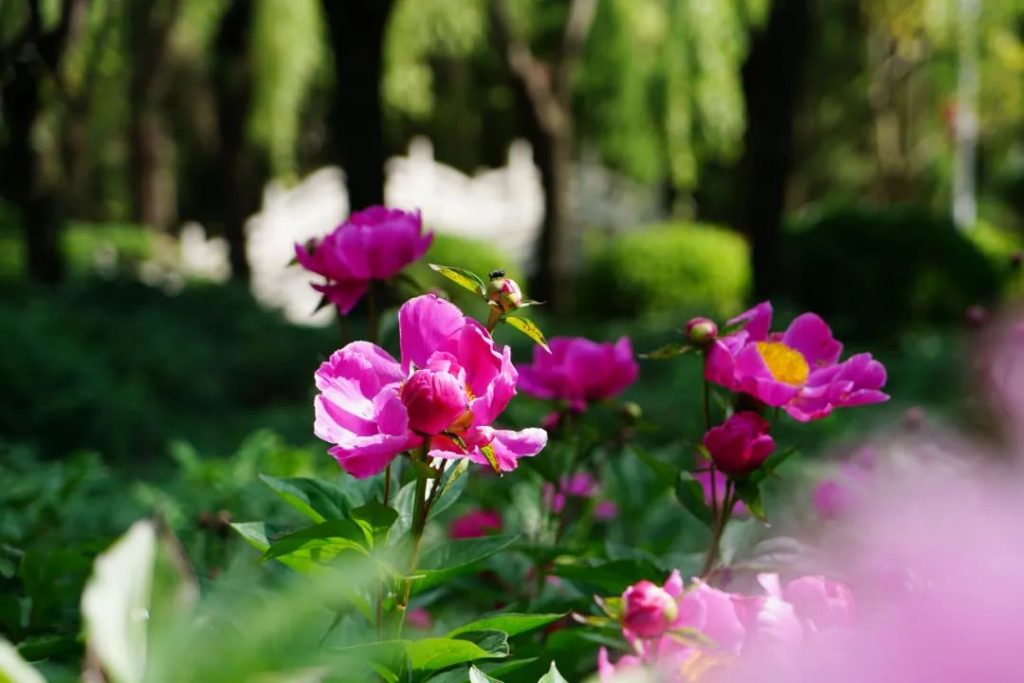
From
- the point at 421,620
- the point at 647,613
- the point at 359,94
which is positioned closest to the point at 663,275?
the point at 359,94

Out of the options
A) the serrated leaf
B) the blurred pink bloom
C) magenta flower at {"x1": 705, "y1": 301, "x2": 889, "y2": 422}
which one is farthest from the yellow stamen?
the blurred pink bloom

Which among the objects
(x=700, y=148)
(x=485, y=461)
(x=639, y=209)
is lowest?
(x=639, y=209)

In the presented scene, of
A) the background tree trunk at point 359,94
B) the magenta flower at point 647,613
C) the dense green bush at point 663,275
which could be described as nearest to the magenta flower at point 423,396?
the magenta flower at point 647,613

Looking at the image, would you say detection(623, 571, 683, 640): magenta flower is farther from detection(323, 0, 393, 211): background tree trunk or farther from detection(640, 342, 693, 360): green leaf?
detection(323, 0, 393, 211): background tree trunk

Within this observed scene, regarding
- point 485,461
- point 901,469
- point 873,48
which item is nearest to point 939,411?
point 901,469

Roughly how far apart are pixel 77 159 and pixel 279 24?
2.51m

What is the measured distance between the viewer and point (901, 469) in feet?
5.25

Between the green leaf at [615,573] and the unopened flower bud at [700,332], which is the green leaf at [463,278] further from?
the green leaf at [615,573]

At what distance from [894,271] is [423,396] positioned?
25.7ft

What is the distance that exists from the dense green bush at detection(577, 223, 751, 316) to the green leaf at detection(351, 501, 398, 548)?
10.9 m

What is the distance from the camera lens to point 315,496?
101cm

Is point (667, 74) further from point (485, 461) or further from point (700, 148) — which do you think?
point (485, 461)

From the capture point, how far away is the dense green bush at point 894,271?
→ 800 cm

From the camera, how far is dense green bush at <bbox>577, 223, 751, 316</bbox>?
11906 millimetres
